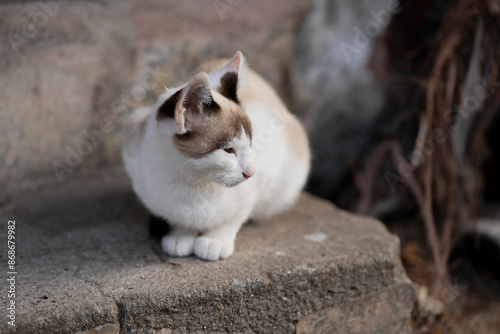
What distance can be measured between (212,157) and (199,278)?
504mm

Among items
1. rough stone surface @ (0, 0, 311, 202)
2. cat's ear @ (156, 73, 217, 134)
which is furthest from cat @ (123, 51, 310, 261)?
rough stone surface @ (0, 0, 311, 202)

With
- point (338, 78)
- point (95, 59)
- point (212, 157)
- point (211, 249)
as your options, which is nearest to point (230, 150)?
point (212, 157)

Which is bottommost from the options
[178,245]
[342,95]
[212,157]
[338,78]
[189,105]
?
[178,245]

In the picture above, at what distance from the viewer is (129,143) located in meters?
2.39

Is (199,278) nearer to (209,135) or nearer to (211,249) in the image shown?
(211,249)

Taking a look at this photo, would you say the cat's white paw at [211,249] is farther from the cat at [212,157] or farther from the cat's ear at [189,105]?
the cat's ear at [189,105]

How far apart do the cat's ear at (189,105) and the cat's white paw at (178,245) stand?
584 millimetres

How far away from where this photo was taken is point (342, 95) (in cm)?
384

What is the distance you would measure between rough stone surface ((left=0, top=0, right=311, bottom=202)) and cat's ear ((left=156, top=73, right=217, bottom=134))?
3.90 ft

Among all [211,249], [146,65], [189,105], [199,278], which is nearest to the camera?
[189,105]

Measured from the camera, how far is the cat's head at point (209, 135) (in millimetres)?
1811

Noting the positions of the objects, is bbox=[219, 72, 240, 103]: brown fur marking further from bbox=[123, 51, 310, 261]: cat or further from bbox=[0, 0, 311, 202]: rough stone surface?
bbox=[0, 0, 311, 202]: rough stone surface

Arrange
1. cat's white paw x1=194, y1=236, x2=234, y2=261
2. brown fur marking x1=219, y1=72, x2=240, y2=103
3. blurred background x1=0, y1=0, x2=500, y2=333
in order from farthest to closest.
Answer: blurred background x1=0, y1=0, x2=500, y2=333 → cat's white paw x1=194, y1=236, x2=234, y2=261 → brown fur marking x1=219, y1=72, x2=240, y2=103

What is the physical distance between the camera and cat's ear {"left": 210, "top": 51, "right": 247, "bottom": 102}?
2018 mm
